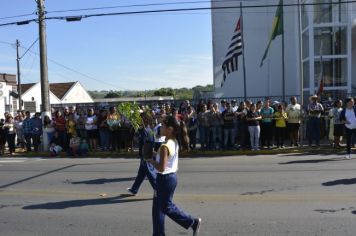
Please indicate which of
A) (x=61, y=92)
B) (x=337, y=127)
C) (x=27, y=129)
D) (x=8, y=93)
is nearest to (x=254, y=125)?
(x=337, y=127)

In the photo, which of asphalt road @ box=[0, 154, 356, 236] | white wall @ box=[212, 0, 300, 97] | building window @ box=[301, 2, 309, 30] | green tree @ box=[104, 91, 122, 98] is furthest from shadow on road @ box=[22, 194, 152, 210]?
green tree @ box=[104, 91, 122, 98]

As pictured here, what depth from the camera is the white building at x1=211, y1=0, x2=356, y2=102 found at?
2406 cm

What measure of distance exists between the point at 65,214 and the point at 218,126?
9761 mm

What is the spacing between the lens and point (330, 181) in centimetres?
1004

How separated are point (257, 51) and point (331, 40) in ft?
19.4

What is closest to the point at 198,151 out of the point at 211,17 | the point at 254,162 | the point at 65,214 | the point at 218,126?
the point at 218,126

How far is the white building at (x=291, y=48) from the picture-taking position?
78.9 feet

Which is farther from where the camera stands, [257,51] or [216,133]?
[257,51]

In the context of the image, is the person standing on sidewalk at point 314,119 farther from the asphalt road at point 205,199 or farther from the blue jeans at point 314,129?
the asphalt road at point 205,199

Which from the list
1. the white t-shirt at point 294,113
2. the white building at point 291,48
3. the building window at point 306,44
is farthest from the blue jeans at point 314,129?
the building window at point 306,44

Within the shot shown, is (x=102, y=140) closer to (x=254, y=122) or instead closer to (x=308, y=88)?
(x=254, y=122)

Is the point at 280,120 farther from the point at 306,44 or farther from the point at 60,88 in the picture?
the point at 60,88

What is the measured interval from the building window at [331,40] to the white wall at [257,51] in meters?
3.17

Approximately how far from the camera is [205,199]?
860cm
